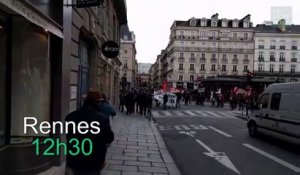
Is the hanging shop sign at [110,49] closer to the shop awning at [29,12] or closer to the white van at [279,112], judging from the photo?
the white van at [279,112]

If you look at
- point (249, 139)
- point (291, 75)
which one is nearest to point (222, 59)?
point (291, 75)

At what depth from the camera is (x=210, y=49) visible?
97.9 meters

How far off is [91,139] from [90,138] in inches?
0.6

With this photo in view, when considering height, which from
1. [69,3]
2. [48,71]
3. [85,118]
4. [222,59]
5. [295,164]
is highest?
[222,59]

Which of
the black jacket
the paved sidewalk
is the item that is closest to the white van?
the paved sidewalk

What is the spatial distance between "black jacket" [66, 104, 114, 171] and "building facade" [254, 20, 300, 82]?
94.9 metres

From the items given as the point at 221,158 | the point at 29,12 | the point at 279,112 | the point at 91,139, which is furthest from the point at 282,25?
the point at 91,139

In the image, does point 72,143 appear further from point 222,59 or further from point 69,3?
point 222,59

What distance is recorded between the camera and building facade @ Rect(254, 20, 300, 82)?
315 feet

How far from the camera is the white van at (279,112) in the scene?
11.9 m

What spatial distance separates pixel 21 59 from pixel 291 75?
9323 centimetres

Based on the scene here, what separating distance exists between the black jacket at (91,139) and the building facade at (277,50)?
9489cm

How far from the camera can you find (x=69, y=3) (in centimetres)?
854

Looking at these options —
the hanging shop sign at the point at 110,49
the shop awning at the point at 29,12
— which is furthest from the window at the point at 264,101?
the shop awning at the point at 29,12
